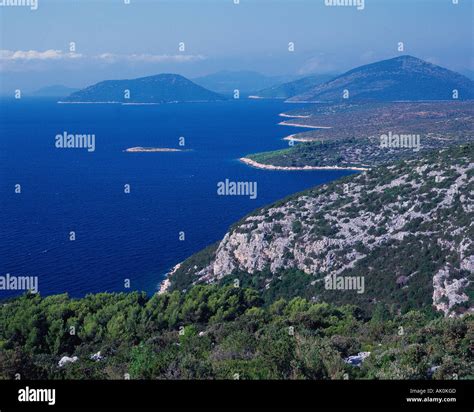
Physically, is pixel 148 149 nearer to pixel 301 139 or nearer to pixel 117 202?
pixel 301 139

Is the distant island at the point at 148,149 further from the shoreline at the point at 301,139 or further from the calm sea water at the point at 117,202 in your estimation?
the shoreline at the point at 301,139

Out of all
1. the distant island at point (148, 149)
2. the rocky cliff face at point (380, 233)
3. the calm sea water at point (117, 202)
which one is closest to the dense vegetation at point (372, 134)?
the calm sea water at point (117, 202)

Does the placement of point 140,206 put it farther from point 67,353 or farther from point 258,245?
point 67,353

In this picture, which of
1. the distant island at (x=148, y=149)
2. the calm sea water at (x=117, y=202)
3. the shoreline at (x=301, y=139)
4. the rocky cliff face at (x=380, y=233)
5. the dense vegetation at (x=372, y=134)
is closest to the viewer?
the rocky cliff face at (x=380, y=233)

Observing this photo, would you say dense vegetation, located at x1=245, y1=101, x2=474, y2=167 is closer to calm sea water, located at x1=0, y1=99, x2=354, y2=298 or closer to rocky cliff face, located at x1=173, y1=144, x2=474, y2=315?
calm sea water, located at x1=0, y1=99, x2=354, y2=298
